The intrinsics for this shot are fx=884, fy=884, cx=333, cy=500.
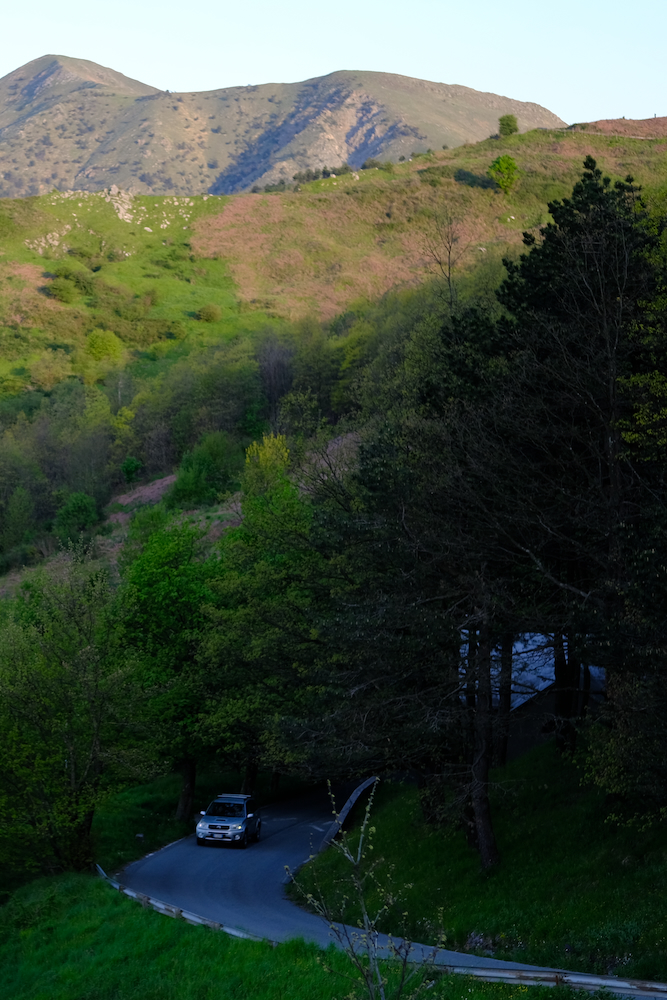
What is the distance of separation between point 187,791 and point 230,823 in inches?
172

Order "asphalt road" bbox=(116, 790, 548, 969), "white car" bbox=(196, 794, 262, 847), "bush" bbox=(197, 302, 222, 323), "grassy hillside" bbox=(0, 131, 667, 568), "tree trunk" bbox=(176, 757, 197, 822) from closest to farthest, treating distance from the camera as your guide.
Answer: "asphalt road" bbox=(116, 790, 548, 969) → "white car" bbox=(196, 794, 262, 847) → "tree trunk" bbox=(176, 757, 197, 822) → "grassy hillside" bbox=(0, 131, 667, 568) → "bush" bbox=(197, 302, 222, 323)

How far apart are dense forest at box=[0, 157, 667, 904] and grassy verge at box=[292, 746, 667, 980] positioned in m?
0.68

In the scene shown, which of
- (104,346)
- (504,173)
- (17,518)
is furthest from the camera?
(504,173)

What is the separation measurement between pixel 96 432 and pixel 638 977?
2667 inches

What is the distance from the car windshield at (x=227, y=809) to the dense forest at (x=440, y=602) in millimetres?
2026

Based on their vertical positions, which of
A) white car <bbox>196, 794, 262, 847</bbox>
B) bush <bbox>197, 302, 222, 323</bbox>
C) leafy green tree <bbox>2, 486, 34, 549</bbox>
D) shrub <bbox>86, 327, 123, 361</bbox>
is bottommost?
white car <bbox>196, 794, 262, 847</bbox>

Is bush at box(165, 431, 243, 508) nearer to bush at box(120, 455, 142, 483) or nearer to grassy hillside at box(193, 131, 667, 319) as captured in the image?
bush at box(120, 455, 142, 483)

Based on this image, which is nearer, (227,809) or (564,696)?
(564,696)

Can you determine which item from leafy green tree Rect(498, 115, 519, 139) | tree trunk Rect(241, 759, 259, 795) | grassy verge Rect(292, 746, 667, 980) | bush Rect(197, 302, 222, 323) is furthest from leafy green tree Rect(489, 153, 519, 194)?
grassy verge Rect(292, 746, 667, 980)

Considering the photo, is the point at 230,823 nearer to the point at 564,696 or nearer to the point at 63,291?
the point at 564,696

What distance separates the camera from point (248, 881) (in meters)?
22.5

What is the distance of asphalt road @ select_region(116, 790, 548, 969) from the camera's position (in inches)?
675

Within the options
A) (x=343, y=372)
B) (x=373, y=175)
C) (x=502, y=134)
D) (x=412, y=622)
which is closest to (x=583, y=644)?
(x=412, y=622)

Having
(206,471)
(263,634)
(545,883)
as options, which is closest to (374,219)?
(206,471)
